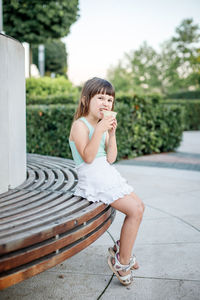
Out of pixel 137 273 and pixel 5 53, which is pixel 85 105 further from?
pixel 137 273

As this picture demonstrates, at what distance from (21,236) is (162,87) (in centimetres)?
4354

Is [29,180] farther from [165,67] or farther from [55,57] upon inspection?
[165,67]

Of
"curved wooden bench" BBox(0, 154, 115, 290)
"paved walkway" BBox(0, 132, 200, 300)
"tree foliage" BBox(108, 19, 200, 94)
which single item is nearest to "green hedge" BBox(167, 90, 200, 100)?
"tree foliage" BBox(108, 19, 200, 94)

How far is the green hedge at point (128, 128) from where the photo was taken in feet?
21.8

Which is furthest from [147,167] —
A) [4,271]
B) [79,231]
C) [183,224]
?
[4,271]

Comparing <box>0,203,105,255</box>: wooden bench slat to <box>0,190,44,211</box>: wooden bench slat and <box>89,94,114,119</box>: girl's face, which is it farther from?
<box>89,94,114,119</box>: girl's face

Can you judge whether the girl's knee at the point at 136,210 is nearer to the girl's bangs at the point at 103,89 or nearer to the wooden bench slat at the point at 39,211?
the wooden bench slat at the point at 39,211

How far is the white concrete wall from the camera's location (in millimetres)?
2695

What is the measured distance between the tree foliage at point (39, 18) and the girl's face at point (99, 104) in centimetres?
1105

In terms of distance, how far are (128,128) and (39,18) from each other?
23.0 feet

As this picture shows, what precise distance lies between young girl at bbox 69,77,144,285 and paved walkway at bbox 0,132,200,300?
0.57 feet

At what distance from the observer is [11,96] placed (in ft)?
9.21

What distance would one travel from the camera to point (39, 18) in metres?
12.8

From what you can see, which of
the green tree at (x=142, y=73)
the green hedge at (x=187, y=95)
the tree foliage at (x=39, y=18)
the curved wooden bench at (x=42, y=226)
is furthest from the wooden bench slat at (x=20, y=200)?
the green tree at (x=142, y=73)
